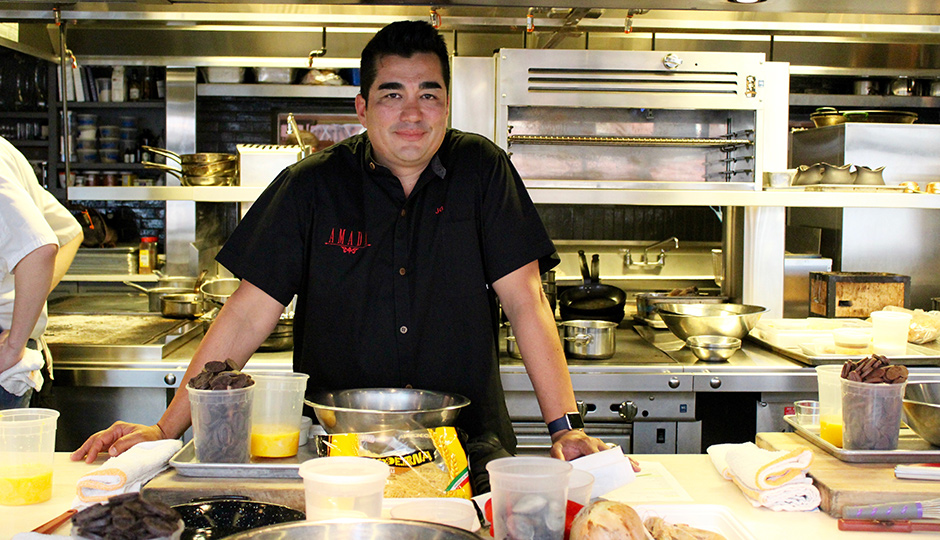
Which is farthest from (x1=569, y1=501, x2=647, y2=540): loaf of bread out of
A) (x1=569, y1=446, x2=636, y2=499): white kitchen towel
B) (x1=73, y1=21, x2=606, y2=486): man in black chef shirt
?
(x1=73, y1=21, x2=606, y2=486): man in black chef shirt

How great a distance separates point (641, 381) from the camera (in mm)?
3332

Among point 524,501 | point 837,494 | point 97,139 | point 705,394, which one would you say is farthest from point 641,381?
point 97,139

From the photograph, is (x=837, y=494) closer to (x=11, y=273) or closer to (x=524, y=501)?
(x=524, y=501)

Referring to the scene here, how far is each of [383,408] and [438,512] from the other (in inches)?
20.9

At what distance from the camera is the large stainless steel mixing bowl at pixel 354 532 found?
3.75 ft

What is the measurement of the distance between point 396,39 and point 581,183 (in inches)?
71.0

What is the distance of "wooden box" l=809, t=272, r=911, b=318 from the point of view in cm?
392

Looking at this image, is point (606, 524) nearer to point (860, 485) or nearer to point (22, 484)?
point (860, 485)

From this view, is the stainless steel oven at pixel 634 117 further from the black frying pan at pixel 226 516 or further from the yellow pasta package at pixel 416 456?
the black frying pan at pixel 226 516

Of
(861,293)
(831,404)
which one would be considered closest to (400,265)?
(831,404)

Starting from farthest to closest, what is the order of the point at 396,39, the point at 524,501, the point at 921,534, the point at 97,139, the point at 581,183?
the point at 97,139 → the point at 581,183 → the point at 396,39 → the point at 921,534 → the point at 524,501

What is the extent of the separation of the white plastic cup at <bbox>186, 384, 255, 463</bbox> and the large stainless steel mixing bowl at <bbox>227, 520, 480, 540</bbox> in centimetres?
48

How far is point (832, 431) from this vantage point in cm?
192

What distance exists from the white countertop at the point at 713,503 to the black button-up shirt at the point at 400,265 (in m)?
0.70
